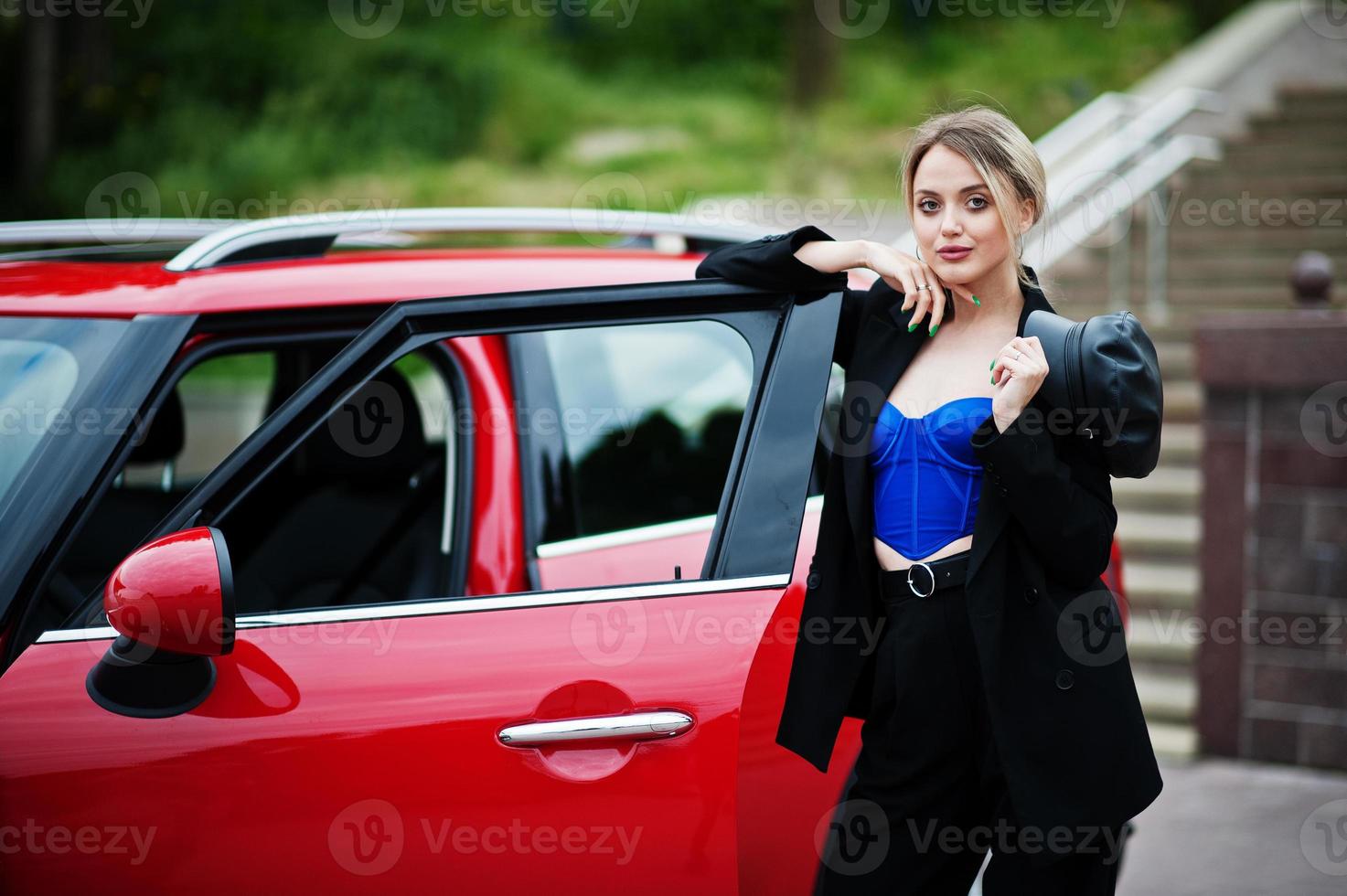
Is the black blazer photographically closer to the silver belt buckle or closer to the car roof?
the silver belt buckle

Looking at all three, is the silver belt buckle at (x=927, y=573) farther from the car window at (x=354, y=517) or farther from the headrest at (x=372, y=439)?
the headrest at (x=372, y=439)

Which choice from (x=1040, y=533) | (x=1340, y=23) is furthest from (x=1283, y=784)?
(x=1340, y=23)

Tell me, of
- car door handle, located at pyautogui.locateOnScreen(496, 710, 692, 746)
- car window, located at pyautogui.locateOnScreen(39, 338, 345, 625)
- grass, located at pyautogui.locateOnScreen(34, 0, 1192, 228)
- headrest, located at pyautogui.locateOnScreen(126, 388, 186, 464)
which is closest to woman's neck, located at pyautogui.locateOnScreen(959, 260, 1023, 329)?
car door handle, located at pyautogui.locateOnScreen(496, 710, 692, 746)

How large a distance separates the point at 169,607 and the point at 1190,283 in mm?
7572

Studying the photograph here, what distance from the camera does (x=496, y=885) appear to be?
217cm

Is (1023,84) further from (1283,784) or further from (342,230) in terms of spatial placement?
(342,230)

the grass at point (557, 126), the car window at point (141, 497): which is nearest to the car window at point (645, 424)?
the car window at point (141, 497)

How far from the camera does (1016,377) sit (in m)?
1.93

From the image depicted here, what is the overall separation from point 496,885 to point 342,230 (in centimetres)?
153

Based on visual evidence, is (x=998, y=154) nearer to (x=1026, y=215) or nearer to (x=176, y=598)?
(x=1026, y=215)

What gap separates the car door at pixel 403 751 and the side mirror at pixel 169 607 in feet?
0.11

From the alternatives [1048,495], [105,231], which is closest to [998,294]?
[1048,495]

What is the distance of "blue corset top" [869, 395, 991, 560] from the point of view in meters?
2.08

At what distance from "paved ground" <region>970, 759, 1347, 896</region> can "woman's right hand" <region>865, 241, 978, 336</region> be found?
8.33ft
